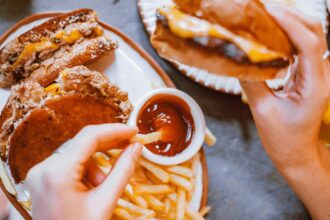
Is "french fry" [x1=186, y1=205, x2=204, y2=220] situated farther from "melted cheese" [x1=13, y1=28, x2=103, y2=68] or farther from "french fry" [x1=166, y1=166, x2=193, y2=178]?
"melted cheese" [x1=13, y1=28, x2=103, y2=68]

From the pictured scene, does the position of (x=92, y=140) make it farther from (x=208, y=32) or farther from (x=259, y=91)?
(x=259, y=91)

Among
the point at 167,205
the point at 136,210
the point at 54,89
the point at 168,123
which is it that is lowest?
the point at 167,205

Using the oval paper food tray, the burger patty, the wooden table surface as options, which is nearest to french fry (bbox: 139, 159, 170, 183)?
the wooden table surface

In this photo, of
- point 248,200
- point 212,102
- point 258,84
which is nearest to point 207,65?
point 258,84

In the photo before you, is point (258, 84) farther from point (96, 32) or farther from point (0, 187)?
point (0, 187)

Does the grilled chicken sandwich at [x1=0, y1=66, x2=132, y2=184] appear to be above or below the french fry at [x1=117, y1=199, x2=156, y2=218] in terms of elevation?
above

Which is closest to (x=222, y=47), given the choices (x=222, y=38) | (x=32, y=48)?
(x=222, y=38)

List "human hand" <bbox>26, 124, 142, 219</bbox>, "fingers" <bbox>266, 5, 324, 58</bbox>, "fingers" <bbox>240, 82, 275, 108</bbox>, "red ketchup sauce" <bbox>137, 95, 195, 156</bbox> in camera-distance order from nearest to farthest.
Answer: "human hand" <bbox>26, 124, 142, 219</bbox>, "fingers" <bbox>266, 5, 324, 58</bbox>, "fingers" <bbox>240, 82, 275, 108</bbox>, "red ketchup sauce" <bbox>137, 95, 195, 156</bbox>

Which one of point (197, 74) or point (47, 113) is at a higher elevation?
point (47, 113)
